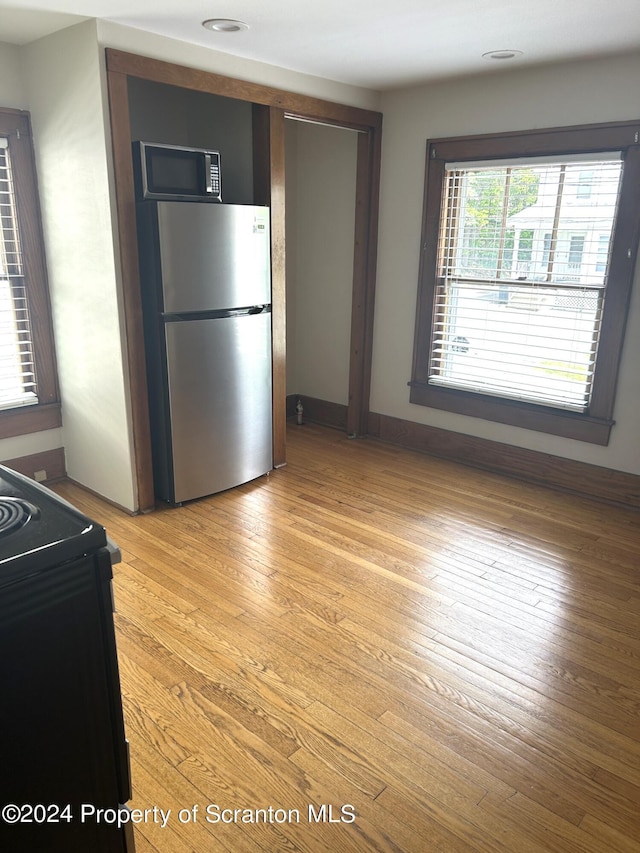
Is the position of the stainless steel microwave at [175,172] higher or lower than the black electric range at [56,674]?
higher

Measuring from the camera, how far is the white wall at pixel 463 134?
11.2 feet

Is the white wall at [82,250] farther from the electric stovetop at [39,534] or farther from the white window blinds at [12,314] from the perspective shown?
the electric stovetop at [39,534]

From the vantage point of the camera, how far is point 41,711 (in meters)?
1.09


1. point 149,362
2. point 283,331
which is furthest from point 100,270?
point 283,331

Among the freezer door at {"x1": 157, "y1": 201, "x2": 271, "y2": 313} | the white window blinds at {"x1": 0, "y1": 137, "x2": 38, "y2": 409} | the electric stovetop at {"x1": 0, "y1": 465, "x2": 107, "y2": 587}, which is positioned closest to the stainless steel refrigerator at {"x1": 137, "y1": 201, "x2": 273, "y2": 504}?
the freezer door at {"x1": 157, "y1": 201, "x2": 271, "y2": 313}

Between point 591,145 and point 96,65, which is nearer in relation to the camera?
point 96,65

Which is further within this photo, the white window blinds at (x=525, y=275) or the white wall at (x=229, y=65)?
the white window blinds at (x=525, y=275)

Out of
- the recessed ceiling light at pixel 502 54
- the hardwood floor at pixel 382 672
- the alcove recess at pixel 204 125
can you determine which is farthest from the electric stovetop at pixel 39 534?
the recessed ceiling light at pixel 502 54

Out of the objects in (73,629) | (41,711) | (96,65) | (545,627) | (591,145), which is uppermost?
(96,65)

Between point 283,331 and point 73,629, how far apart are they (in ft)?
10.0

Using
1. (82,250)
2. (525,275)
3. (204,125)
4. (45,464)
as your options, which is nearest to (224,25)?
(204,125)

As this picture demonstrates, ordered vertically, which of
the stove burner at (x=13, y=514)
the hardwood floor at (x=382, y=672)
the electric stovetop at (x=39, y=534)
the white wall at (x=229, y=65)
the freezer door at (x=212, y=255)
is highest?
the white wall at (x=229, y=65)

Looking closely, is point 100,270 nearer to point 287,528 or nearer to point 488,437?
point 287,528

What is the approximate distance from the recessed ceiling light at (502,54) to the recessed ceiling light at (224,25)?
4.21 feet
